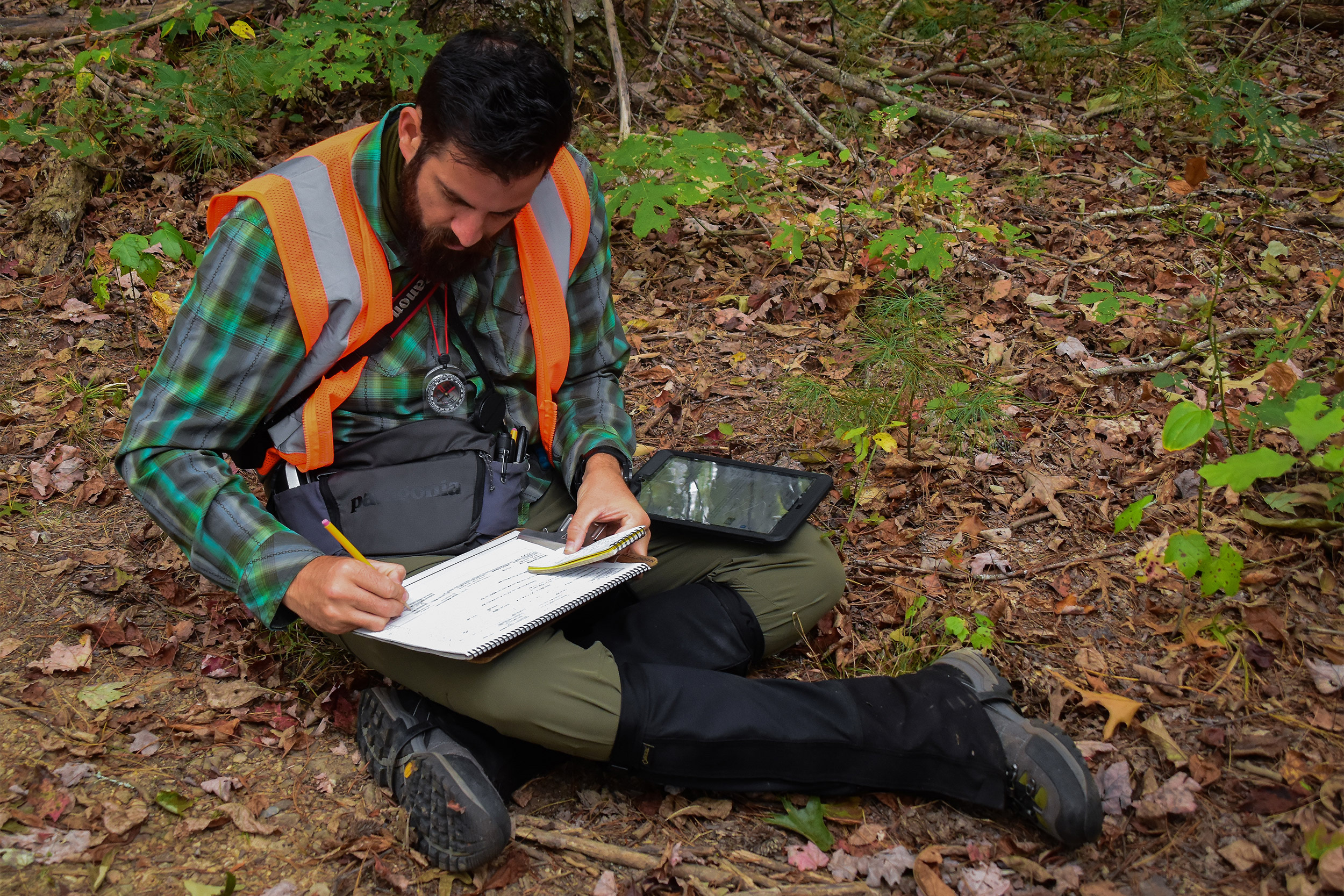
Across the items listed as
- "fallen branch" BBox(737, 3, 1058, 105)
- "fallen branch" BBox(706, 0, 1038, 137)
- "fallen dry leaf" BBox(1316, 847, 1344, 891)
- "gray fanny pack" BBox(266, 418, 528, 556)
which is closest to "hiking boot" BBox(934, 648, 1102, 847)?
"fallen dry leaf" BBox(1316, 847, 1344, 891)

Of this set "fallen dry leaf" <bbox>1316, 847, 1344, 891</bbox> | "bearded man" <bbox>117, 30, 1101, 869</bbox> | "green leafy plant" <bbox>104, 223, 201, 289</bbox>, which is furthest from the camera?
"green leafy plant" <bbox>104, 223, 201, 289</bbox>

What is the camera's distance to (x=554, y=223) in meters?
2.72

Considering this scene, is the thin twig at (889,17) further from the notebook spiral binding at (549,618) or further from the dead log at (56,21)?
the notebook spiral binding at (549,618)

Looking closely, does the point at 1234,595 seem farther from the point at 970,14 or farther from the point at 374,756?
the point at 970,14

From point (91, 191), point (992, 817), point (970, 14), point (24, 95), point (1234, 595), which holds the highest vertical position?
point (970, 14)

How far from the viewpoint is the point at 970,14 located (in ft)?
22.5

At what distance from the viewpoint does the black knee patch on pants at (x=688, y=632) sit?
2.69m

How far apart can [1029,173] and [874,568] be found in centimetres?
322

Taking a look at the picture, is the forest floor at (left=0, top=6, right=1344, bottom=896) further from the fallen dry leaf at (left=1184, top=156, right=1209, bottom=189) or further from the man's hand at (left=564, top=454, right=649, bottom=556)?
the man's hand at (left=564, top=454, right=649, bottom=556)

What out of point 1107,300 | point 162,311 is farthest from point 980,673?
point 162,311

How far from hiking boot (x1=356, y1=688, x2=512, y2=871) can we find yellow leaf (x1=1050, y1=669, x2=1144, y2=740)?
5.17 ft

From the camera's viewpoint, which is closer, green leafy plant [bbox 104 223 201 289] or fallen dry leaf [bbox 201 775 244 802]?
fallen dry leaf [bbox 201 775 244 802]

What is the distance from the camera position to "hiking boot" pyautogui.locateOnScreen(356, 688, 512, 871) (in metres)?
2.17

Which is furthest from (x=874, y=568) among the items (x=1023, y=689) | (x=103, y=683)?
(x=103, y=683)
